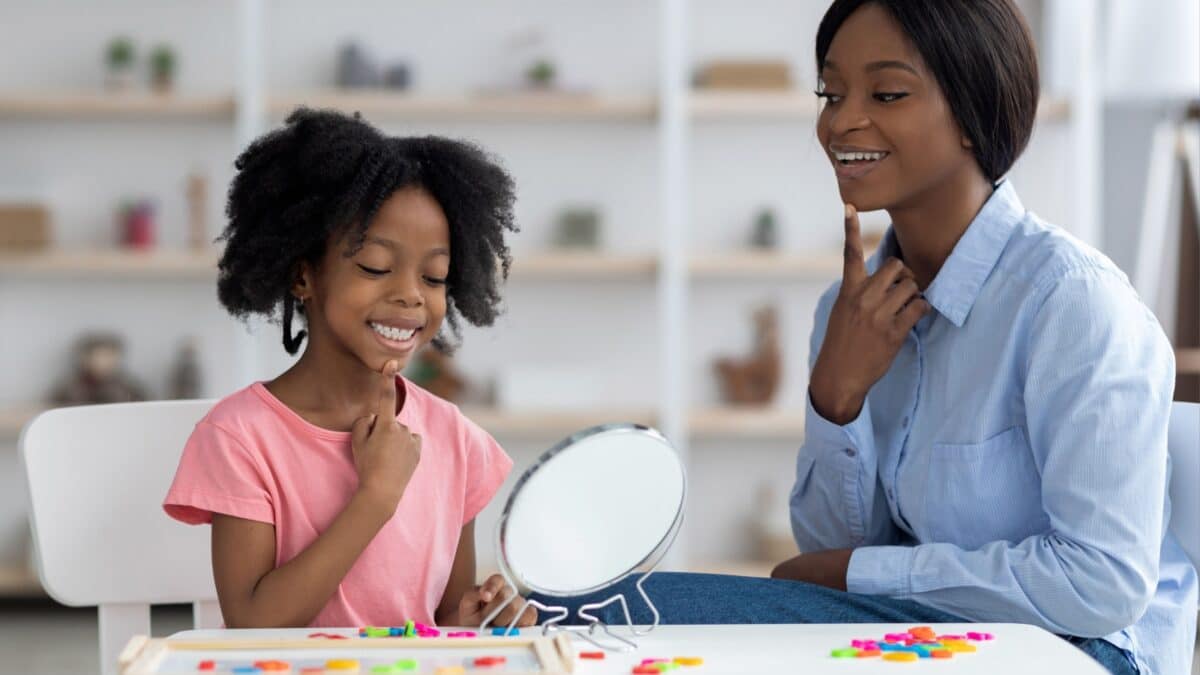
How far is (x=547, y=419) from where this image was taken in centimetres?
429

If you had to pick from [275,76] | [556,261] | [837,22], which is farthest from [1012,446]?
[275,76]

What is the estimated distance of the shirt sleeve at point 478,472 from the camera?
1.68m

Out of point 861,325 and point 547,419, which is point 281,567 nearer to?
point 861,325

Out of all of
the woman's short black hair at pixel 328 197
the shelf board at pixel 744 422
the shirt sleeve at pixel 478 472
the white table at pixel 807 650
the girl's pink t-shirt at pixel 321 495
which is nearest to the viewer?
the white table at pixel 807 650

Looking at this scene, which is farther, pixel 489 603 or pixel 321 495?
pixel 321 495

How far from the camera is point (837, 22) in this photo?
5.65 feet

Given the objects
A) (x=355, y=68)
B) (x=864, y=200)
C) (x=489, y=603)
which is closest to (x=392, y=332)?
(x=489, y=603)

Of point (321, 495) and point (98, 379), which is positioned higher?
point (321, 495)

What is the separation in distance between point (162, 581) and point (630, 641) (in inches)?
26.4

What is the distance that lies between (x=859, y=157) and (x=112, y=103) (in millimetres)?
3161

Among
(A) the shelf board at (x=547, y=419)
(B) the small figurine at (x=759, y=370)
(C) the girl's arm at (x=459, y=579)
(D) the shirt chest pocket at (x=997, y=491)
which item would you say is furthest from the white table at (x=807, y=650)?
(B) the small figurine at (x=759, y=370)

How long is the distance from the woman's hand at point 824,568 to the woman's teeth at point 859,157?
1.47 ft

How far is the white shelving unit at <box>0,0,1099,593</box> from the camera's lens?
4.24 m

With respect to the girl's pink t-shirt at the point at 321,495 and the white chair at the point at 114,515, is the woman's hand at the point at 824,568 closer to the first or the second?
the girl's pink t-shirt at the point at 321,495
